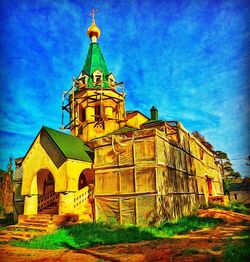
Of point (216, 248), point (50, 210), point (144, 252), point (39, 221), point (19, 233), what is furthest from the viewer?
point (50, 210)

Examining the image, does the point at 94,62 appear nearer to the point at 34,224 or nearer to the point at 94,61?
the point at 94,61

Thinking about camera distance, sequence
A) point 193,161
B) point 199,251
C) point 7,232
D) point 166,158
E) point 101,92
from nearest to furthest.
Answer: point 199,251 < point 7,232 < point 166,158 < point 193,161 < point 101,92

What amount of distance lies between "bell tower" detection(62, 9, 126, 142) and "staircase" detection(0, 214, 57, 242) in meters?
9.62

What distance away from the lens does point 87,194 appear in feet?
55.5

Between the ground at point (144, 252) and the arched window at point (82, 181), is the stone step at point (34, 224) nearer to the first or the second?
the ground at point (144, 252)

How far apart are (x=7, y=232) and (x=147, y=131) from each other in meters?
9.45

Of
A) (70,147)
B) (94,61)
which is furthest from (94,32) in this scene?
(70,147)

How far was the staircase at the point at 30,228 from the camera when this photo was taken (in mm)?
13000

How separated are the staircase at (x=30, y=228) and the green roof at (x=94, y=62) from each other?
15.3 m

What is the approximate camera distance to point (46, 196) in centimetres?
1872

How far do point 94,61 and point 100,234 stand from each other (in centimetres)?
2092

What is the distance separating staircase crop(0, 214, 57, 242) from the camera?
1300 centimetres

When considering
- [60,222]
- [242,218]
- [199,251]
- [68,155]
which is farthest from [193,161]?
[199,251]

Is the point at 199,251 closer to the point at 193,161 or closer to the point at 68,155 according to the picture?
the point at 68,155
